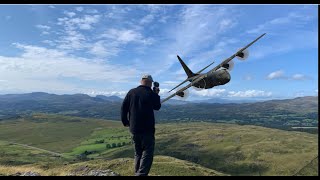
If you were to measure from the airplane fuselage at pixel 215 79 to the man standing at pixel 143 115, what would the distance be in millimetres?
4303

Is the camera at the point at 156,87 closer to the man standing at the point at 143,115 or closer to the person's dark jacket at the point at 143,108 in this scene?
the man standing at the point at 143,115

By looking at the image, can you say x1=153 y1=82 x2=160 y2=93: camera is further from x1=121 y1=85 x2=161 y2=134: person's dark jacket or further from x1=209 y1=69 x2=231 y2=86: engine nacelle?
x1=209 y1=69 x2=231 y2=86: engine nacelle

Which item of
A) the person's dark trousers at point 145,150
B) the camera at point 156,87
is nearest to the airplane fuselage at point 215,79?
the camera at point 156,87

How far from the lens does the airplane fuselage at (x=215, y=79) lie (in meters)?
17.8

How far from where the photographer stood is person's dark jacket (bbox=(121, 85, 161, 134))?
46.1ft

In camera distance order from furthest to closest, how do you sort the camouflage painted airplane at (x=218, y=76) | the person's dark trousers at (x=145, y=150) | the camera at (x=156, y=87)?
the camouflage painted airplane at (x=218, y=76), the camera at (x=156, y=87), the person's dark trousers at (x=145, y=150)

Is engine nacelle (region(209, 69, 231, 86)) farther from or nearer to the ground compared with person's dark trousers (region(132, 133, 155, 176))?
farther from the ground

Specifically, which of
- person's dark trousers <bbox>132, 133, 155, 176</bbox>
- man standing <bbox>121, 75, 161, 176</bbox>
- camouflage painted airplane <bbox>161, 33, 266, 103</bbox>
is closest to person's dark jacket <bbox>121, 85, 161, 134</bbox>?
man standing <bbox>121, 75, 161, 176</bbox>
